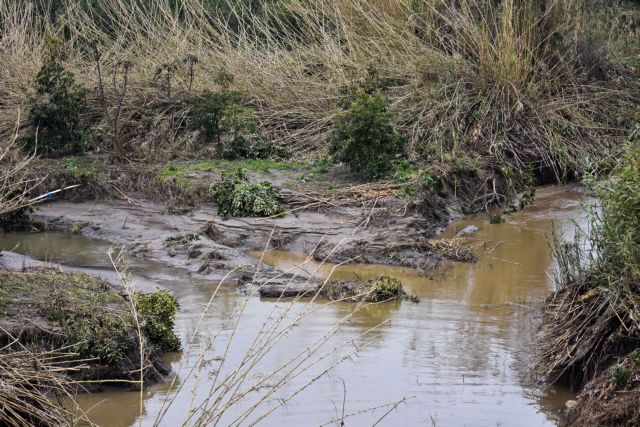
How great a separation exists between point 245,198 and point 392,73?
13.5 ft

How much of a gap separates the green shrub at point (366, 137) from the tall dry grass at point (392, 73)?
93 cm

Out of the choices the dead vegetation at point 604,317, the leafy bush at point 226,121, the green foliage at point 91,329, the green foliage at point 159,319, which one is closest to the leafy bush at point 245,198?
the leafy bush at point 226,121

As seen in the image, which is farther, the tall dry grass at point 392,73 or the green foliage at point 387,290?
the tall dry grass at point 392,73

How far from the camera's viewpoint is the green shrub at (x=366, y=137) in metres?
11.5

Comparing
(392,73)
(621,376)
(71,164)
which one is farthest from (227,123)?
(621,376)

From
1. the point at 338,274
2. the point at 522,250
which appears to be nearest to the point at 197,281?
the point at 338,274

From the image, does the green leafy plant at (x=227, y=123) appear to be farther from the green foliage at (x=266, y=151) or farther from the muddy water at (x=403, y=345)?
the muddy water at (x=403, y=345)

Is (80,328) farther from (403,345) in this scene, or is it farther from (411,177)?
(411,177)

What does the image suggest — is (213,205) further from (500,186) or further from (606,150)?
(606,150)

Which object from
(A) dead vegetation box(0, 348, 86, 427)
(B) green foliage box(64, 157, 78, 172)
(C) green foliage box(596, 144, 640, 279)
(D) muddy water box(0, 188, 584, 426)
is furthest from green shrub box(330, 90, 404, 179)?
(A) dead vegetation box(0, 348, 86, 427)

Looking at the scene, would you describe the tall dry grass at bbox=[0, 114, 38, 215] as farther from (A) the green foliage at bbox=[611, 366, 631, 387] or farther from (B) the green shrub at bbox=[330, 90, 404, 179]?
(B) the green shrub at bbox=[330, 90, 404, 179]

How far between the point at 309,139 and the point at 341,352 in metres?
7.02

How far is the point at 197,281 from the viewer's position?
880 centimetres

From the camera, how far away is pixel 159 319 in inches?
265
